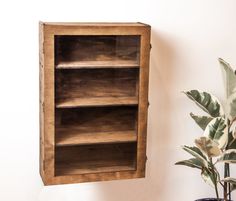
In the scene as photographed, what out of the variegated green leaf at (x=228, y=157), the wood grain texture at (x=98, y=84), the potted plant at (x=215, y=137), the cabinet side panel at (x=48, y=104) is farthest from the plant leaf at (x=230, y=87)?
the cabinet side panel at (x=48, y=104)

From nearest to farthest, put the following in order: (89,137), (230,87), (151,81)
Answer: (89,137) < (230,87) < (151,81)

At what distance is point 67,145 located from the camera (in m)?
1.80

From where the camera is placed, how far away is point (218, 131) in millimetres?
1853

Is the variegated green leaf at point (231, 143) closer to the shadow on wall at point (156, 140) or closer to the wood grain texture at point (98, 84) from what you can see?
the shadow on wall at point (156, 140)

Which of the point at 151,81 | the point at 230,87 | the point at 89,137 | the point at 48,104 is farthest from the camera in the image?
the point at 151,81

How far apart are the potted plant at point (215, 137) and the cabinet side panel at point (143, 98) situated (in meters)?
0.19

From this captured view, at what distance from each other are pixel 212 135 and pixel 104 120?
0.45 meters

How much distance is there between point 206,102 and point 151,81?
0.27 m

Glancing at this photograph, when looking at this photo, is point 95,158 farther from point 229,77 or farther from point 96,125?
point 229,77

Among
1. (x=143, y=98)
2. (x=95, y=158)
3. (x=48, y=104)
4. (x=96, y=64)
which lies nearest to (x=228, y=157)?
(x=143, y=98)

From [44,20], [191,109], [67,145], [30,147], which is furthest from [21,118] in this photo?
[191,109]

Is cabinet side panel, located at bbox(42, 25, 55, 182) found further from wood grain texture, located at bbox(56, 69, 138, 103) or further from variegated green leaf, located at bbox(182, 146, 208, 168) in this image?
variegated green leaf, located at bbox(182, 146, 208, 168)

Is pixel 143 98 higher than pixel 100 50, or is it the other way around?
pixel 100 50

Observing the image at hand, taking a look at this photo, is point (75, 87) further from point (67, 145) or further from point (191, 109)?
point (191, 109)
